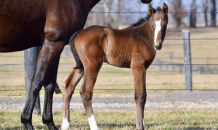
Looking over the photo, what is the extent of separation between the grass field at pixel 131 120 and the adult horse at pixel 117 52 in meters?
0.69

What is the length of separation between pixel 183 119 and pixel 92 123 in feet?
6.58

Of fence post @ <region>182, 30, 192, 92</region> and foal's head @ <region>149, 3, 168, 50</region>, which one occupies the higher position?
foal's head @ <region>149, 3, 168, 50</region>

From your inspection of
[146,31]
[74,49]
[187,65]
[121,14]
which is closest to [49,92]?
[74,49]

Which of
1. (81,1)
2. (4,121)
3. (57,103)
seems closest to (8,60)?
(57,103)

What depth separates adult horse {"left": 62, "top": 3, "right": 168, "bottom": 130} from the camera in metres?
4.00

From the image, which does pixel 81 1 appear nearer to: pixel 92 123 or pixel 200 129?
pixel 92 123

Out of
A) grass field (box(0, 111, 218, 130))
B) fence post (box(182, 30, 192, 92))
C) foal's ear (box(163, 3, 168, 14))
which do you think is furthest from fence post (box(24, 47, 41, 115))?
fence post (box(182, 30, 192, 92))

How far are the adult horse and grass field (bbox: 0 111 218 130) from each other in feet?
2.28

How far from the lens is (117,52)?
4191mm

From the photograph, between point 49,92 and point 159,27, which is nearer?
point 159,27

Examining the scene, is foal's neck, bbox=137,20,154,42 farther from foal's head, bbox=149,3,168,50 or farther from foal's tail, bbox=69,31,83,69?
foal's tail, bbox=69,31,83,69

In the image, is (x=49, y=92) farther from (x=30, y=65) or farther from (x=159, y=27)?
(x=159, y=27)

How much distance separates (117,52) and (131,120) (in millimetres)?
1603

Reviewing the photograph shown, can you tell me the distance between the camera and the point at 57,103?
6.72 meters
